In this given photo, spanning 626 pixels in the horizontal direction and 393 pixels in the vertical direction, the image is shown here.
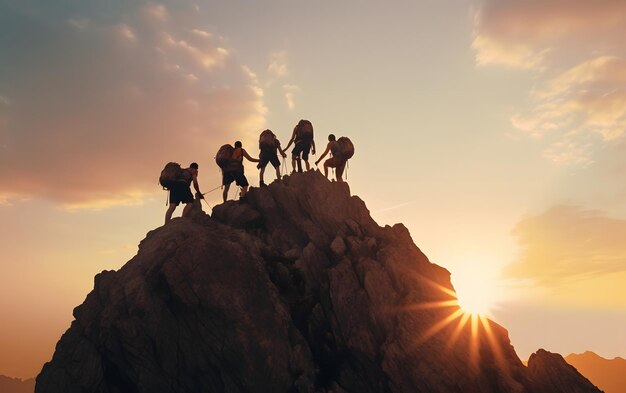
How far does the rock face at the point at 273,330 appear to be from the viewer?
2030 cm

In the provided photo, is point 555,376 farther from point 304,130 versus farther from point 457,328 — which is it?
point 304,130

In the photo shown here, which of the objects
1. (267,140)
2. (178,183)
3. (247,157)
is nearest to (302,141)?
(267,140)

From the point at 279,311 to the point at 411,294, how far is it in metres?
7.89

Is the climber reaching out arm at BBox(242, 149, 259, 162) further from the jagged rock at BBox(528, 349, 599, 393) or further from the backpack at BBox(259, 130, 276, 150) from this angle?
the jagged rock at BBox(528, 349, 599, 393)

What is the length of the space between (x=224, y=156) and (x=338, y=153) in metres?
9.26

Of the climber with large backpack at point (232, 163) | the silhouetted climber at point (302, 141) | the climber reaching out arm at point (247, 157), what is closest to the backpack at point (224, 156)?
the climber with large backpack at point (232, 163)

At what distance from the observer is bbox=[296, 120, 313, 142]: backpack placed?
31.7 metres

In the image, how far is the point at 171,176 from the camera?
2705 centimetres

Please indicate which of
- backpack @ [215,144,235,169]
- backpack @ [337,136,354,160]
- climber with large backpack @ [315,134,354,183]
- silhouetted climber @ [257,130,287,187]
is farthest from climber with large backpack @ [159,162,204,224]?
backpack @ [337,136,354,160]

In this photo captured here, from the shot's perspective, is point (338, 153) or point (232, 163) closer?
point (232, 163)

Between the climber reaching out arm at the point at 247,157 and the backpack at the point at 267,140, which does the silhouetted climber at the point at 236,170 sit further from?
the backpack at the point at 267,140

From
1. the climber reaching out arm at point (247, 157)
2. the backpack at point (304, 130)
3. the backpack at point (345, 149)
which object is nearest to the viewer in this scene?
the climber reaching out arm at point (247, 157)

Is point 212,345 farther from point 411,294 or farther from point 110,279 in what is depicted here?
point 411,294

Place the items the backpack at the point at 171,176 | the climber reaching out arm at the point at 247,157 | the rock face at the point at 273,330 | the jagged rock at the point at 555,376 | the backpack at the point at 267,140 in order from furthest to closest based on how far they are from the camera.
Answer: the backpack at the point at 267,140
the climber reaching out arm at the point at 247,157
the backpack at the point at 171,176
the jagged rock at the point at 555,376
the rock face at the point at 273,330
